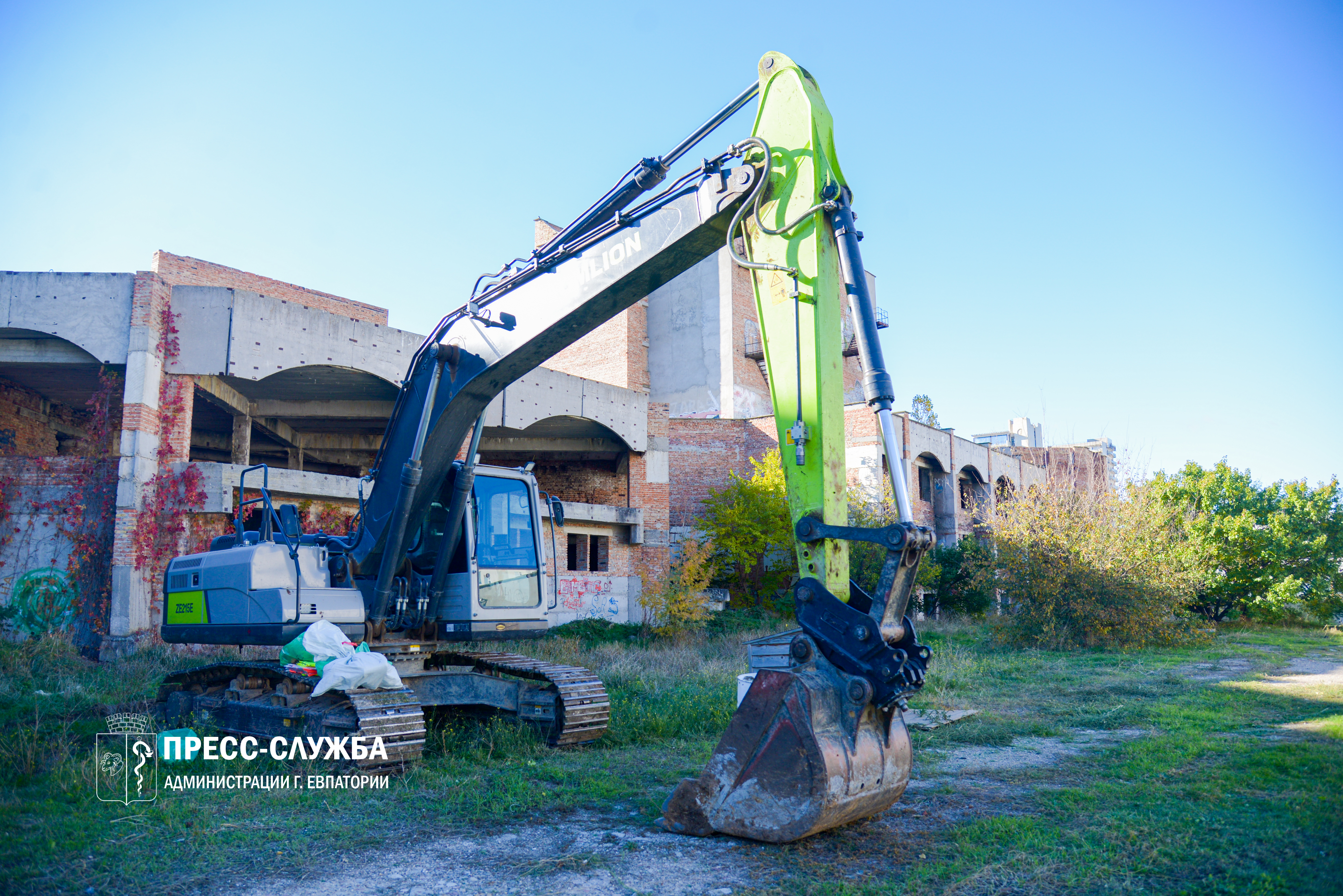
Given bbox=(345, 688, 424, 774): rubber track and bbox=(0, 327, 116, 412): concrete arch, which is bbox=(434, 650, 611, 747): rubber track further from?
bbox=(0, 327, 116, 412): concrete arch

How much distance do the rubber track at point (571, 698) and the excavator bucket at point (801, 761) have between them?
2970mm

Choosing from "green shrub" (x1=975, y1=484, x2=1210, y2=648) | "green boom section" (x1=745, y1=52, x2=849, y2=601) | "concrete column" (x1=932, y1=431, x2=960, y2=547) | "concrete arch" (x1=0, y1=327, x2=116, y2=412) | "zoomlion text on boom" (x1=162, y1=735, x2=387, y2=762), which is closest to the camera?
"green boom section" (x1=745, y1=52, x2=849, y2=601)

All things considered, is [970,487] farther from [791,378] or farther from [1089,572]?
[791,378]

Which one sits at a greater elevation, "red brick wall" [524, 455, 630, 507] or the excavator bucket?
"red brick wall" [524, 455, 630, 507]

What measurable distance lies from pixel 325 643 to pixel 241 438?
1407cm

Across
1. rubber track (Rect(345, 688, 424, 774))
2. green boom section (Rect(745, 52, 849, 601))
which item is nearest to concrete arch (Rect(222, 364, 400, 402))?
rubber track (Rect(345, 688, 424, 774))

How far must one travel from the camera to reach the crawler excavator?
175 inches

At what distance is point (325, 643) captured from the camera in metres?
6.94

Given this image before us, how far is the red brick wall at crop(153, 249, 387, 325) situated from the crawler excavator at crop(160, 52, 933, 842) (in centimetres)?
1491

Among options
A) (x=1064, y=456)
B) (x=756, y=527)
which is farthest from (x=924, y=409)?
(x=756, y=527)

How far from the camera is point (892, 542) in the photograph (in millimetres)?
4418

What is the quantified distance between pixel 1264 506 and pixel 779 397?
25.5 metres

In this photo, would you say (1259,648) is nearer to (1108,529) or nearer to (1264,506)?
(1108,529)

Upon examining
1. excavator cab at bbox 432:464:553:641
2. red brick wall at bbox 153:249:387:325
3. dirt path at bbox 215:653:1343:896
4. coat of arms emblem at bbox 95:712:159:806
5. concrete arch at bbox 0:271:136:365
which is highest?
red brick wall at bbox 153:249:387:325
